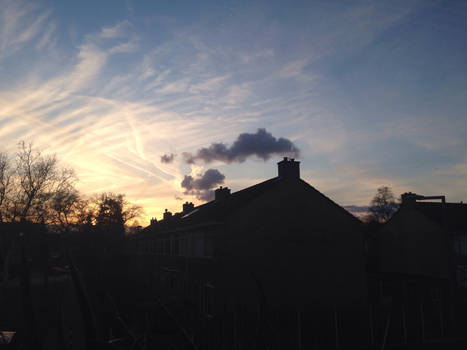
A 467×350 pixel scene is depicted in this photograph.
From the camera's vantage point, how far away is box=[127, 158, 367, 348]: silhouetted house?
74.3 ft

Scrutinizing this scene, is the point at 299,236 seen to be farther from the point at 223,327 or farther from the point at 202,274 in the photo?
the point at 223,327

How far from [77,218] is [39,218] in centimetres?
4543

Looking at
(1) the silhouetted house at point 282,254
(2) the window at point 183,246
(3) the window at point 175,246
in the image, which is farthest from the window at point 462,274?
(3) the window at point 175,246

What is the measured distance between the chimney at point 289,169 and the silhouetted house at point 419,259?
12021mm

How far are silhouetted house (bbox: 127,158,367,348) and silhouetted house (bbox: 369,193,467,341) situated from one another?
5.24m

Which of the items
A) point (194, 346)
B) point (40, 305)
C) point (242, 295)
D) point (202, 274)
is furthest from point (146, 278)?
point (194, 346)

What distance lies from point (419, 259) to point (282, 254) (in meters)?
19.6

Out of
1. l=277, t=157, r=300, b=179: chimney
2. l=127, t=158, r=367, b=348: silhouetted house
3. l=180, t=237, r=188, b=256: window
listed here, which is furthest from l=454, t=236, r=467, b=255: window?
l=180, t=237, r=188, b=256: window

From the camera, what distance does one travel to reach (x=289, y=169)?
1013 inches

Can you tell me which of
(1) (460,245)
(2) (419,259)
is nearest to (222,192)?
(2) (419,259)

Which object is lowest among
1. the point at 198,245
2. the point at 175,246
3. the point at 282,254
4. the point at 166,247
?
the point at 166,247

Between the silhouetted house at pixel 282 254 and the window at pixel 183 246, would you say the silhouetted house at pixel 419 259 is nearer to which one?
the silhouetted house at pixel 282 254

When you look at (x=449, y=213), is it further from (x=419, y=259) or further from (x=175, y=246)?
(x=175, y=246)

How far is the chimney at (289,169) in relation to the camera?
25.6m
